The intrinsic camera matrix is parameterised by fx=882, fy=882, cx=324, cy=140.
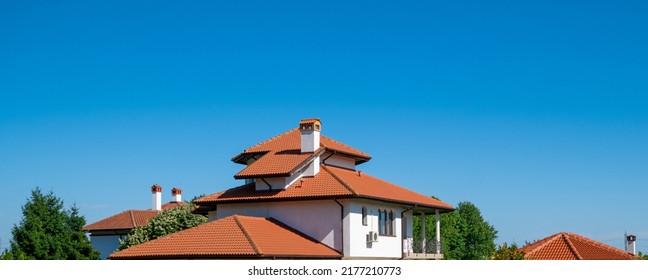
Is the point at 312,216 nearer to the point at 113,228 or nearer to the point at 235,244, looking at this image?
Answer: the point at 235,244

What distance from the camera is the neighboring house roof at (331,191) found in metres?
38.2

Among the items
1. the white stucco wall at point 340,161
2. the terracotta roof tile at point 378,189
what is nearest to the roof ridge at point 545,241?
the terracotta roof tile at point 378,189

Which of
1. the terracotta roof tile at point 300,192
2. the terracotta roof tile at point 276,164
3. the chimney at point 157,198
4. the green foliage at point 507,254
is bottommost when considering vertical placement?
the green foliage at point 507,254

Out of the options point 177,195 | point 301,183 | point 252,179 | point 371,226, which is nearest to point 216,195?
point 252,179

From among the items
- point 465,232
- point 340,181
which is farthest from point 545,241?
point 465,232

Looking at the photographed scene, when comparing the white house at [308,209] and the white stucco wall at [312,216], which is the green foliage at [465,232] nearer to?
the white house at [308,209]

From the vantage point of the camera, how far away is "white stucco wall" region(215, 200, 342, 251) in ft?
125

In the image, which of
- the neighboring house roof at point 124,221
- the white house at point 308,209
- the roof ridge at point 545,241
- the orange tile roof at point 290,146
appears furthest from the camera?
the neighboring house roof at point 124,221

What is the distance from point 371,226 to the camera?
3953 centimetres

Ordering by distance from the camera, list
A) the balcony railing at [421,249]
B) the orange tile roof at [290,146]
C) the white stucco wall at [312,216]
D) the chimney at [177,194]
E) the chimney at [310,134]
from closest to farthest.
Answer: the white stucco wall at [312,216]
the chimney at [310,134]
the balcony railing at [421,249]
the orange tile roof at [290,146]
the chimney at [177,194]

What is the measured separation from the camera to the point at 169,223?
4962 cm

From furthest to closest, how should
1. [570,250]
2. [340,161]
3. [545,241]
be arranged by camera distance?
[340,161] < [545,241] < [570,250]

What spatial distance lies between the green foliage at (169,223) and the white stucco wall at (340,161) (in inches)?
398

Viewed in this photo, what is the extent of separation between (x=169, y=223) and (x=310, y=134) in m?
12.8
